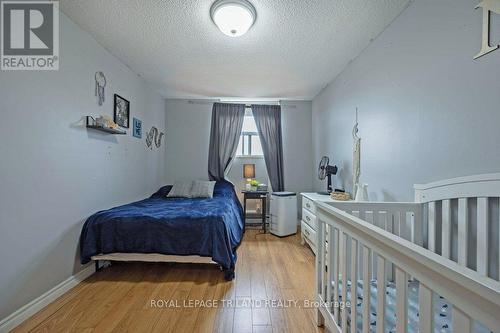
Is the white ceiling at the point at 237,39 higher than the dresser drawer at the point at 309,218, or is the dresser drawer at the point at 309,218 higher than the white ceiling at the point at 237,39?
the white ceiling at the point at 237,39

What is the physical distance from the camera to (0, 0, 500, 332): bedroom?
1.05 meters

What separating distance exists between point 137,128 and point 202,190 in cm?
127

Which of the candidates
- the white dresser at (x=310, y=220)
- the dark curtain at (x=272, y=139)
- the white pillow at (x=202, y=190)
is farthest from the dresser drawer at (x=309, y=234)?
the white pillow at (x=202, y=190)

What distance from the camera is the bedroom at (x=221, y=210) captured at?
1046 millimetres

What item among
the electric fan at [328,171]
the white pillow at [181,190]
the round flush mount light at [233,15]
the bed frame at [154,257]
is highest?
the round flush mount light at [233,15]

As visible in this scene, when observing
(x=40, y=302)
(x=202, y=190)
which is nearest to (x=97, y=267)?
(x=40, y=302)

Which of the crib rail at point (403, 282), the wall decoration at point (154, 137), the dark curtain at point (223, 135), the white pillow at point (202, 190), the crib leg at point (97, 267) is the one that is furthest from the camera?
the dark curtain at point (223, 135)

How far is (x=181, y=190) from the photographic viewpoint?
132 inches

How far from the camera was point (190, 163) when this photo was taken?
3982 millimetres

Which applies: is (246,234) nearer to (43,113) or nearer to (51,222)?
(51,222)

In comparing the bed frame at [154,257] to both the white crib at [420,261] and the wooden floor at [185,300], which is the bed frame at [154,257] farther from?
the white crib at [420,261]

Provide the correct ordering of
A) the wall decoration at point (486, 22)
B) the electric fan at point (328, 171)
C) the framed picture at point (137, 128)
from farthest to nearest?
the framed picture at point (137, 128)
the electric fan at point (328, 171)
the wall decoration at point (486, 22)

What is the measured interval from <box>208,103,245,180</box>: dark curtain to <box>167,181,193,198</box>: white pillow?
590 mm

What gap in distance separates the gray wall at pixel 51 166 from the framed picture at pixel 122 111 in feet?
0.30
